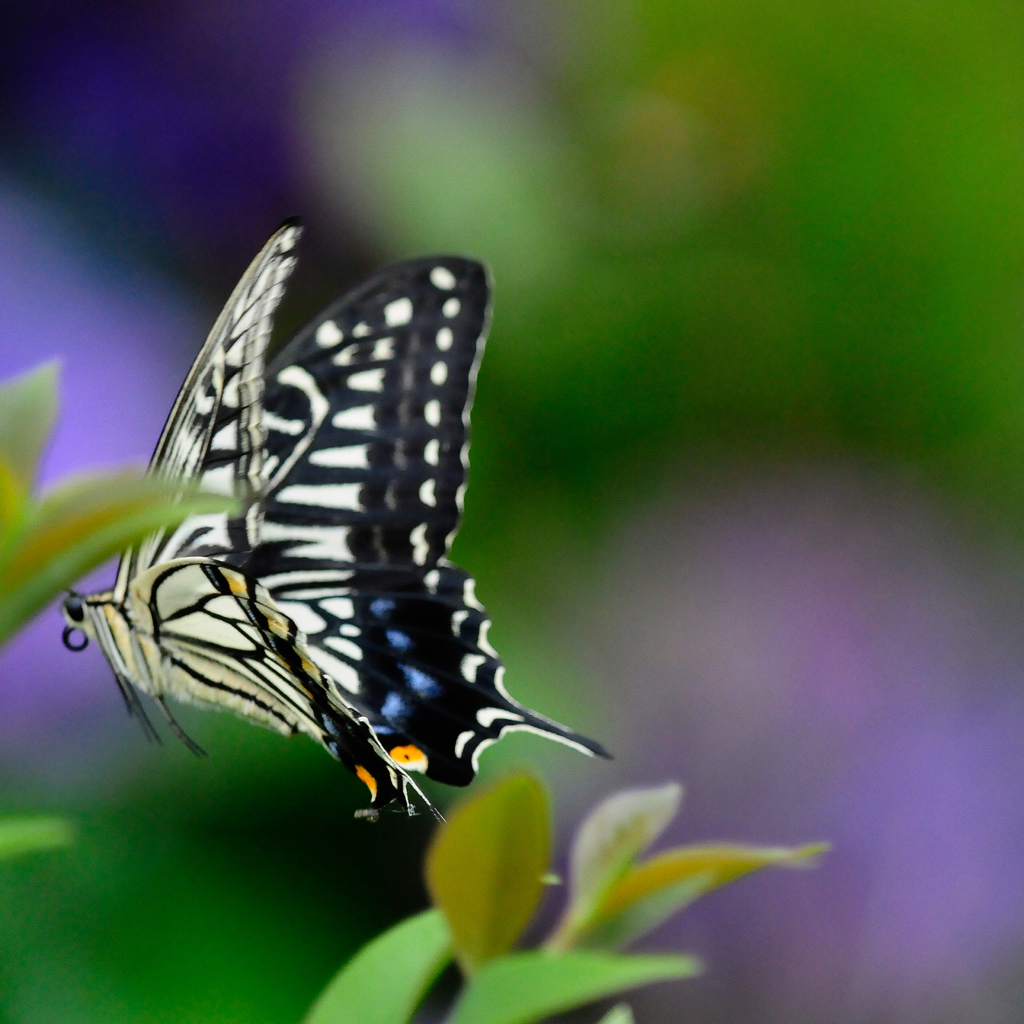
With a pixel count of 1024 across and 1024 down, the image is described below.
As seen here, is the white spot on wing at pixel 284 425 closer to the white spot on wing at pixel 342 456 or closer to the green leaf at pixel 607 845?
the white spot on wing at pixel 342 456

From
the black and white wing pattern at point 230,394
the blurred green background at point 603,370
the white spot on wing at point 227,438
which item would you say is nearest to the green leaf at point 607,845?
the black and white wing pattern at point 230,394

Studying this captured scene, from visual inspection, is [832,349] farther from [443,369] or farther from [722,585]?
[443,369]

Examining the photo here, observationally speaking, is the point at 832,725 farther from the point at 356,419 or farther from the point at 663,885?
the point at 663,885

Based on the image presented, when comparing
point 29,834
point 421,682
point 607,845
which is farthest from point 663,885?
point 421,682

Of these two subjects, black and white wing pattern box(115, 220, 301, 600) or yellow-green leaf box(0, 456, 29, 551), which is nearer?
yellow-green leaf box(0, 456, 29, 551)

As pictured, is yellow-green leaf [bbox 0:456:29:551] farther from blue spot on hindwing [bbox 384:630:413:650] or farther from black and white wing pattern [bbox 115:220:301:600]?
blue spot on hindwing [bbox 384:630:413:650]

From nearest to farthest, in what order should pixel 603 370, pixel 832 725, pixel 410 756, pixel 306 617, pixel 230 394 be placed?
pixel 230 394 < pixel 410 756 < pixel 306 617 < pixel 603 370 < pixel 832 725

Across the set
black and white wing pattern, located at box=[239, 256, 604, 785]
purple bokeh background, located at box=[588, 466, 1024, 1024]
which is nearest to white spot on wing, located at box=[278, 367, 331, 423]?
black and white wing pattern, located at box=[239, 256, 604, 785]
